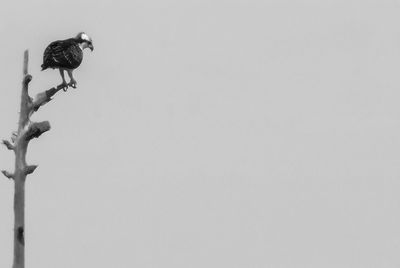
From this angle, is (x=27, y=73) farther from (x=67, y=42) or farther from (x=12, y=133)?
(x=67, y=42)

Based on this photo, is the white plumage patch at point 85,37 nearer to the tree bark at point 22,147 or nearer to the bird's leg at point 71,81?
the bird's leg at point 71,81

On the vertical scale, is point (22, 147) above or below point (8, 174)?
above

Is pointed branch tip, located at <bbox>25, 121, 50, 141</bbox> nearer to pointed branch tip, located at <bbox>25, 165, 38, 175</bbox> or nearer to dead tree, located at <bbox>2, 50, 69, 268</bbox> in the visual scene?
dead tree, located at <bbox>2, 50, 69, 268</bbox>

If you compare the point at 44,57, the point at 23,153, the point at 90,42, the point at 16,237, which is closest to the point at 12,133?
the point at 23,153

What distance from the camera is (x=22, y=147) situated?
25125mm

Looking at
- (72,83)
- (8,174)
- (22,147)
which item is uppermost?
(72,83)

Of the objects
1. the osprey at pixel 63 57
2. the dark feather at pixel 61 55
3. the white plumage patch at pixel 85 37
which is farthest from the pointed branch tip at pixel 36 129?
the white plumage patch at pixel 85 37

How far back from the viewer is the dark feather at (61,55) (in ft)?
107

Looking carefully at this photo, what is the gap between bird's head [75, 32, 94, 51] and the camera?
36.7 metres

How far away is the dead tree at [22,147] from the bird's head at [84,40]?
1076cm

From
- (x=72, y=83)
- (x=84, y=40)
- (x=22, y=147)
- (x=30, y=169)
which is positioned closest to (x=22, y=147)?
(x=22, y=147)

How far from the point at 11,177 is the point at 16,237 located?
1304mm

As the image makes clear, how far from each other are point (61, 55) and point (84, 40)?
476 centimetres

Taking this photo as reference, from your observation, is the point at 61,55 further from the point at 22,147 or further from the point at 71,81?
the point at 22,147
